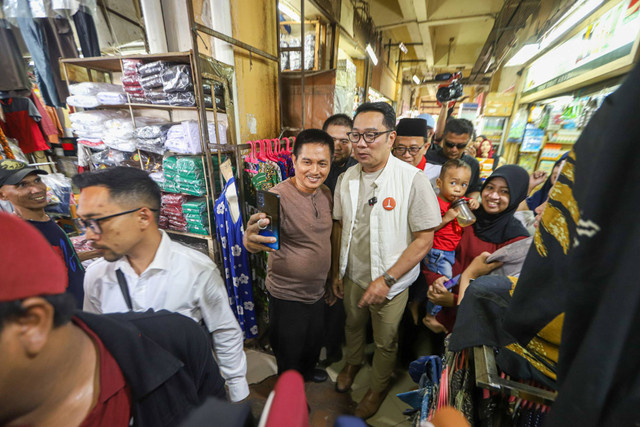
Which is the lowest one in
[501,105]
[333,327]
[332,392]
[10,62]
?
[332,392]

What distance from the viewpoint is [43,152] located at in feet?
13.4

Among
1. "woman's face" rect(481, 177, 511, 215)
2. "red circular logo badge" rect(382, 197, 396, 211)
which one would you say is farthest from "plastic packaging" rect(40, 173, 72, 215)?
"woman's face" rect(481, 177, 511, 215)

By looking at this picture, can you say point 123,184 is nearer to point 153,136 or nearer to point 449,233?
point 153,136

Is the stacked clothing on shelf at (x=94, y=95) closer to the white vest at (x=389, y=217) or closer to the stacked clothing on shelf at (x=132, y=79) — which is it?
the stacked clothing on shelf at (x=132, y=79)

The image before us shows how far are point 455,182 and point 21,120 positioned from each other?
5984 mm

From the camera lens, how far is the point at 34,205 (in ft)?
5.72

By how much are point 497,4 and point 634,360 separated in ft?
24.6

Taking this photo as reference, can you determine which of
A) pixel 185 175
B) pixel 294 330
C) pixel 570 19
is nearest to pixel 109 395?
pixel 294 330

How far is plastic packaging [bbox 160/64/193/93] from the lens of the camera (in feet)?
6.48

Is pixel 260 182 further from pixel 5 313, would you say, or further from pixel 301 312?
pixel 5 313

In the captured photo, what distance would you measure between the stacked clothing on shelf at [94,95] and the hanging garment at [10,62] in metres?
0.83

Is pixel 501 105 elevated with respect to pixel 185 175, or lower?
elevated

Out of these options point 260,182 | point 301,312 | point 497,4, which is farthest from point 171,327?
point 497,4

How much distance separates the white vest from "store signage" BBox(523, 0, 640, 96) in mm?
3184
